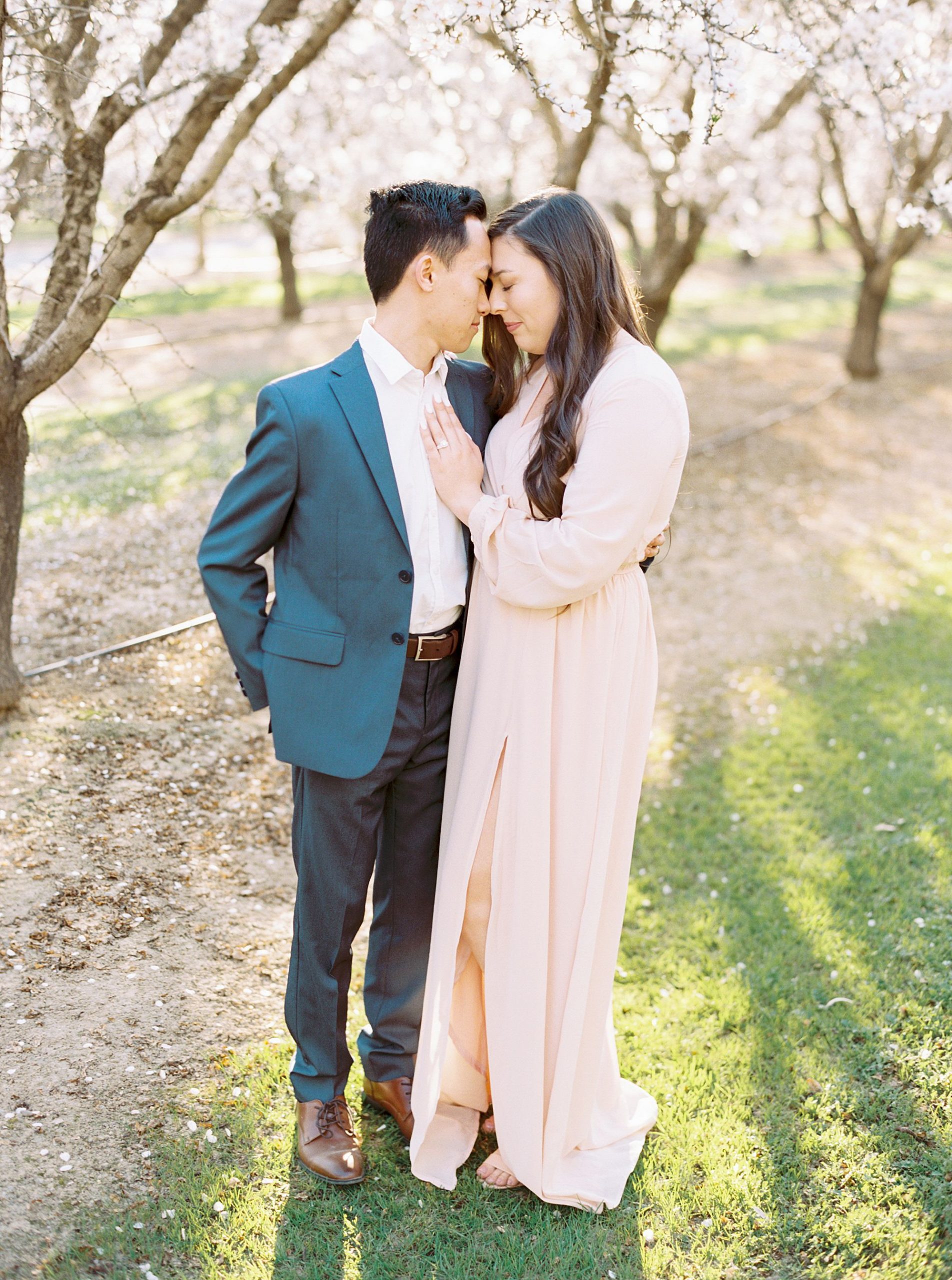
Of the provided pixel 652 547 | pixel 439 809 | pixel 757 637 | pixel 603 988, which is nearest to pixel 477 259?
pixel 652 547

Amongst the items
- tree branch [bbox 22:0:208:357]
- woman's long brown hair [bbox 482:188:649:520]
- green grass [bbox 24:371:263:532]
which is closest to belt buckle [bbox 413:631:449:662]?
woman's long brown hair [bbox 482:188:649:520]

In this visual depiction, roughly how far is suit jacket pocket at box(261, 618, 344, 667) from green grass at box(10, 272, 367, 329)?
14.5m

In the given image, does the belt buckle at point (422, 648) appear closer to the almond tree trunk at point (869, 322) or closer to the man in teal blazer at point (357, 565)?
the man in teal blazer at point (357, 565)

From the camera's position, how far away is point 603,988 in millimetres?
2840

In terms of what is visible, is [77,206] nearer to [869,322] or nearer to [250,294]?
[869,322]

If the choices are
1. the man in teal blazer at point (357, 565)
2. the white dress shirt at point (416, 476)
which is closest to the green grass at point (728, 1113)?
the man in teal blazer at point (357, 565)

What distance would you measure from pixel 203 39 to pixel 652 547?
200 inches

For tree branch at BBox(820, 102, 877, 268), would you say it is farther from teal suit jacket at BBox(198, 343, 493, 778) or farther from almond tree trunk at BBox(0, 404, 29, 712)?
teal suit jacket at BBox(198, 343, 493, 778)

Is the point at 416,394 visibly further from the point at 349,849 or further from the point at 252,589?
the point at 349,849

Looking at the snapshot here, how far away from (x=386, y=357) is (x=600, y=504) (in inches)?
25.6

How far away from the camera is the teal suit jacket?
2.50m

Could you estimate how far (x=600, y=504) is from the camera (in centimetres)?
239

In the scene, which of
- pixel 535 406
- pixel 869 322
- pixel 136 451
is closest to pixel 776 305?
pixel 869 322

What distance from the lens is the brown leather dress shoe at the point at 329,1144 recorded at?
9.35 feet
